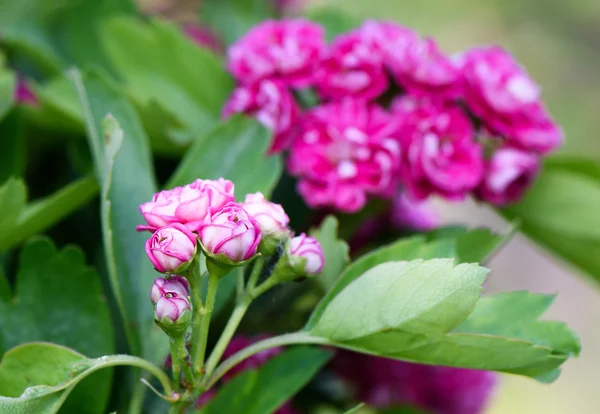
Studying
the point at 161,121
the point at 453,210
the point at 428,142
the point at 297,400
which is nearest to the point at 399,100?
the point at 428,142

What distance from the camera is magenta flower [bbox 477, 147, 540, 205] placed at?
609mm

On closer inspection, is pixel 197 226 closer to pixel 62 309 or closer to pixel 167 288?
pixel 167 288

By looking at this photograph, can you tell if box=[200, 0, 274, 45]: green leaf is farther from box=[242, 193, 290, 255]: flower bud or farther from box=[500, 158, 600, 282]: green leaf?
box=[242, 193, 290, 255]: flower bud

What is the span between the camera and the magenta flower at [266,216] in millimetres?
400

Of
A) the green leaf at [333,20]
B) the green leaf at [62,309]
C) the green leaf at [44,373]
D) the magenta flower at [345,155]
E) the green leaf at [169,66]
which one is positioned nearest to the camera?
the green leaf at [44,373]

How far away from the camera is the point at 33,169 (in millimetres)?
724

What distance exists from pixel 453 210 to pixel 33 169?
1943 millimetres

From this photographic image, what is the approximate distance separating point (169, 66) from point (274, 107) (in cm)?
15

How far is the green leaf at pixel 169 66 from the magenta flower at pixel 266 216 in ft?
0.98

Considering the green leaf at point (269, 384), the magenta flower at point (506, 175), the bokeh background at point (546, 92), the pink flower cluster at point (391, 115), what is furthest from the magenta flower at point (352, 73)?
the bokeh background at point (546, 92)

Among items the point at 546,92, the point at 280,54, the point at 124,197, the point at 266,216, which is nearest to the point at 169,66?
the point at 280,54

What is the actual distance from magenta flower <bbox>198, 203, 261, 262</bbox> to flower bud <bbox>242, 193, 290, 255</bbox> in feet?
0.10

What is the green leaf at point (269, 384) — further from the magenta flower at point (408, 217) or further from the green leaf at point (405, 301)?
the magenta flower at point (408, 217)

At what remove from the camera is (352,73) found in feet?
1.94
